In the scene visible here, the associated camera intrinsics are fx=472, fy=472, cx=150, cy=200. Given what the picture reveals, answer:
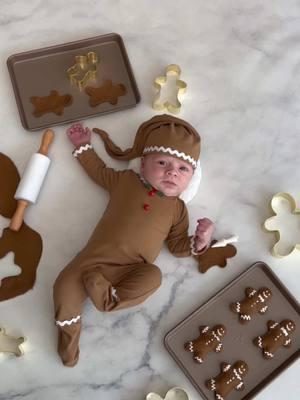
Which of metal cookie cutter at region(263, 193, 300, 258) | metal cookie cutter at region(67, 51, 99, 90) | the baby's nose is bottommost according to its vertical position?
metal cookie cutter at region(263, 193, 300, 258)

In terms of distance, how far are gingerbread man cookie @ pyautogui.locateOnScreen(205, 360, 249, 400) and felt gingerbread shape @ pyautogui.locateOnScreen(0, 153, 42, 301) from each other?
46 centimetres

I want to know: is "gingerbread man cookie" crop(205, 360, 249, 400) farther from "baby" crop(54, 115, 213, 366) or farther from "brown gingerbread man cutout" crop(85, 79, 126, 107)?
"brown gingerbread man cutout" crop(85, 79, 126, 107)

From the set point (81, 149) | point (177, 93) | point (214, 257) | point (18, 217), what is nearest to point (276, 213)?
point (214, 257)

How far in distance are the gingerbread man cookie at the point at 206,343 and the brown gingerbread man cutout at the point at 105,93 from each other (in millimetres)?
609

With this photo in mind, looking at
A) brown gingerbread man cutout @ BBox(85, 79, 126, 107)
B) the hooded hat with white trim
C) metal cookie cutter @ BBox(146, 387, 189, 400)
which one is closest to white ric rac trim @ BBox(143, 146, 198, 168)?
the hooded hat with white trim

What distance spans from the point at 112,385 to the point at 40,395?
0.50ft

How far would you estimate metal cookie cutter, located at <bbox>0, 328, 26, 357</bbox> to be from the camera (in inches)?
39.4

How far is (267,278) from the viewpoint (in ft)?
3.66

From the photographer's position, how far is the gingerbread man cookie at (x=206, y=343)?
3.39 feet

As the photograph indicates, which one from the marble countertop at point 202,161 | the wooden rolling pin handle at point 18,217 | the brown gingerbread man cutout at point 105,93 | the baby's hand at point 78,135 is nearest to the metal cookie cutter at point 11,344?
the marble countertop at point 202,161

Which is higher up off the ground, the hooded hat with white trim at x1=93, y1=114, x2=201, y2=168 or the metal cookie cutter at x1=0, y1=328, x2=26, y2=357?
the hooded hat with white trim at x1=93, y1=114, x2=201, y2=168

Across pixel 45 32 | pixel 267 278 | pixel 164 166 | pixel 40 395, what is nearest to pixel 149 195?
pixel 164 166

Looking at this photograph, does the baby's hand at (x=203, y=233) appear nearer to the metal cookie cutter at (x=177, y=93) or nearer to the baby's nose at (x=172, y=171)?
the baby's nose at (x=172, y=171)

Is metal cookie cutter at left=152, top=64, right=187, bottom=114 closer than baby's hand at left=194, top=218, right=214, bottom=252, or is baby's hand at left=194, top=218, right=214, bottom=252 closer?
baby's hand at left=194, top=218, right=214, bottom=252
